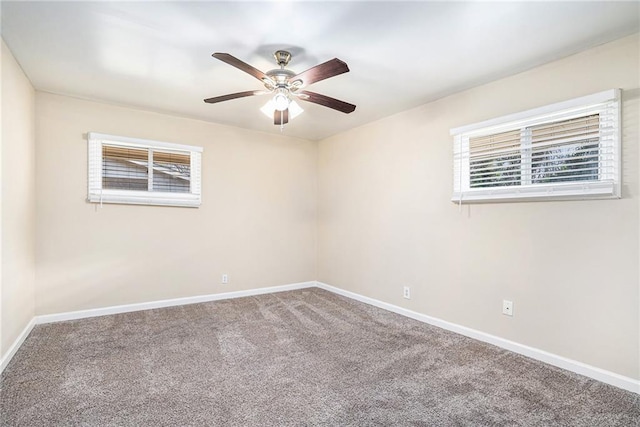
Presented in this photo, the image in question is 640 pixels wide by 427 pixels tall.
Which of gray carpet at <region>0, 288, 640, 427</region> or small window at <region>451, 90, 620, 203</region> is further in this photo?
small window at <region>451, 90, 620, 203</region>

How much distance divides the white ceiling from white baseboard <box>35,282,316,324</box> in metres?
2.29

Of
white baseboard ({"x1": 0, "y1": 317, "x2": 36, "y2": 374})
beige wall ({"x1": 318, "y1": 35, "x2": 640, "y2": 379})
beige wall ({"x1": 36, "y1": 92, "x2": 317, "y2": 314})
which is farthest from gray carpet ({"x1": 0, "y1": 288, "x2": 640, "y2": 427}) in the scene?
beige wall ({"x1": 36, "y1": 92, "x2": 317, "y2": 314})

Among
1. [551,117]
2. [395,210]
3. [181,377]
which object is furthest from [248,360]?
[551,117]

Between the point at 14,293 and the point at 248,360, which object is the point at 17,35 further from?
the point at 248,360

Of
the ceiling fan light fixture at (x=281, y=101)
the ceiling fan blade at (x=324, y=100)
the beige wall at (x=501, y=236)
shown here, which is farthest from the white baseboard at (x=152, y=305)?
the ceiling fan blade at (x=324, y=100)

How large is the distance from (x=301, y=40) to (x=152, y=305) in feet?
11.0

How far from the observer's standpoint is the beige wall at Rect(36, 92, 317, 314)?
341cm

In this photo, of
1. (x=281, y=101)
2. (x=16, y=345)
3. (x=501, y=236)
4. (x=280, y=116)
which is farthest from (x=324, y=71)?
(x=16, y=345)

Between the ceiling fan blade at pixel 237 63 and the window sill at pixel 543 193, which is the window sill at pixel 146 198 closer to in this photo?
the ceiling fan blade at pixel 237 63

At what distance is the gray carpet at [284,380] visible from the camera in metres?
1.87

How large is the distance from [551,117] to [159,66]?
124 inches

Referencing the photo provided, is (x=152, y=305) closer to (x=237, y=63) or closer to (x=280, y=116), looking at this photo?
(x=280, y=116)

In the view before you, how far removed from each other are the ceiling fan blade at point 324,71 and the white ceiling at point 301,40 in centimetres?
25

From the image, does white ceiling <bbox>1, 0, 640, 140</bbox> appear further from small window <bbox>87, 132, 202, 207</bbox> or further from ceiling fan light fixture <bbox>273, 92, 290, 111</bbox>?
small window <bbox>87, 132, 202, 207</bbox>
